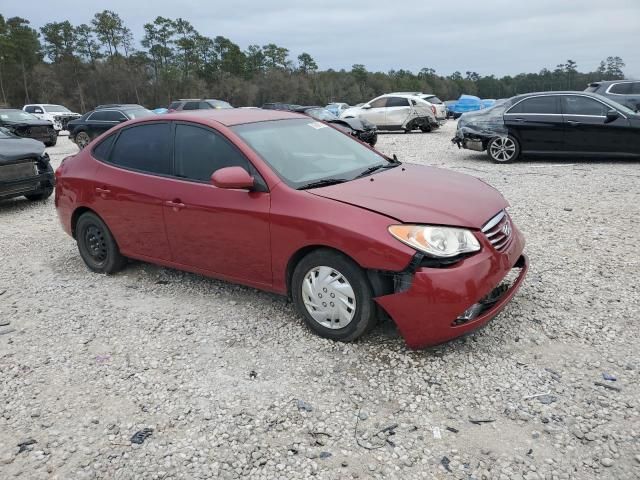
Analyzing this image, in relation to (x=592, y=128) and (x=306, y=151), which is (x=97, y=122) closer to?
(x=592, y=128)

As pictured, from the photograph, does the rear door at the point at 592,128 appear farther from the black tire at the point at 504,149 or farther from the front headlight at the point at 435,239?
the front headlight at the point at 435,239

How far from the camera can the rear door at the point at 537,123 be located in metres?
10.6

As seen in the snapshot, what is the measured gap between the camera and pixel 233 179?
3723mm

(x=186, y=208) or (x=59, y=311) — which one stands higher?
(x=186, y=208)

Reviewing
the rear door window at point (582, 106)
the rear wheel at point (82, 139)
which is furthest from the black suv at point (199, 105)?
the rear door window at point (582, 106)

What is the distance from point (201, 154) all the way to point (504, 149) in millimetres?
8685

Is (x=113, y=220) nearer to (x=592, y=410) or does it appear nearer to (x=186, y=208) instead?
(x=186, y=208)

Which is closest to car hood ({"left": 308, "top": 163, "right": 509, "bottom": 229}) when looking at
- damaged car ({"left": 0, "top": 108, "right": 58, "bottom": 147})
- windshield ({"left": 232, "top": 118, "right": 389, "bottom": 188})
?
windshield ({"left": 232, "top": 118, "right": 389, "bottom": 188})

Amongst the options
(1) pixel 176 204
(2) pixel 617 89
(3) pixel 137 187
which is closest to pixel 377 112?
(2) pixel 617 89

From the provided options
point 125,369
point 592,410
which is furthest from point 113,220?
point 592,410

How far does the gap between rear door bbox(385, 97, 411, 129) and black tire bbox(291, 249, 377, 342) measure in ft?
61.4

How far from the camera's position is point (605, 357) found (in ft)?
11.0

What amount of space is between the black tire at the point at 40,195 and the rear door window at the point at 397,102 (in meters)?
15.2

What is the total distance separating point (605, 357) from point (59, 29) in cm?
7582
